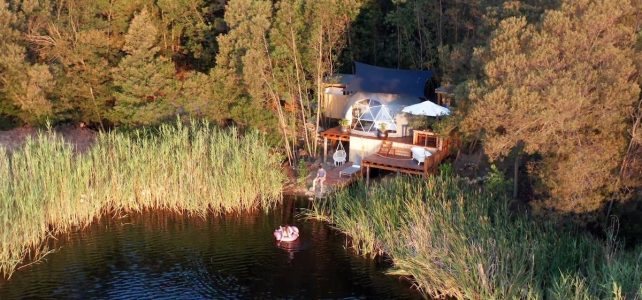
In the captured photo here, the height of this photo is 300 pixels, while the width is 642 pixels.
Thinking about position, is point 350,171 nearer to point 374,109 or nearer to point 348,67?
point 374,109

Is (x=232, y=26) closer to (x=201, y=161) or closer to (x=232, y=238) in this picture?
(x=201, y=161)

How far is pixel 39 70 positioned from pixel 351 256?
10.5 m

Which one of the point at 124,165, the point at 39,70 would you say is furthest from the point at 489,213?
the point at 39,70

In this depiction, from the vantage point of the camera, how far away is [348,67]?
20172mm

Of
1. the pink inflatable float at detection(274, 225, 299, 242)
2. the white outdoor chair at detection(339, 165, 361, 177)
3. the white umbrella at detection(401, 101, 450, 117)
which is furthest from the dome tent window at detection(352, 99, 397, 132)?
the pink inflatable float at detection(274, 225, 299, 242)

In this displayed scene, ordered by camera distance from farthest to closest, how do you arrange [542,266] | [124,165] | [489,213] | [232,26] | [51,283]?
[232,26]
[124,165]
[489,213]
[51,283]
[542,266]

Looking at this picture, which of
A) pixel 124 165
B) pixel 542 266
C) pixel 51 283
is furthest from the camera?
pixel 124 165

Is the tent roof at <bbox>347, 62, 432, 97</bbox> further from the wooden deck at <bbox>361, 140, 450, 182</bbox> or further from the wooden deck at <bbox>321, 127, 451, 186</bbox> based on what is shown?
the wooden deck at <bbox>361, 140, 450, 182</bbox>

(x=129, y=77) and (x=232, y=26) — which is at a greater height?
(x=232, y=26)

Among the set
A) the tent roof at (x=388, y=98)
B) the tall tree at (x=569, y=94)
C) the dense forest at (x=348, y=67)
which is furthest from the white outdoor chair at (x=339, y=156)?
the tall tree at (x=569, y=94)

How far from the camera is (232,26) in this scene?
16391 mm

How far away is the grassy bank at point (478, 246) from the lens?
846 cm

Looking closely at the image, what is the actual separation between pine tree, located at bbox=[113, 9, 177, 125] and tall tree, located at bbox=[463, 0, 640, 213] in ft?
29.8

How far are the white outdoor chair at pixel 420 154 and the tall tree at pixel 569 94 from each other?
11.7 feet
